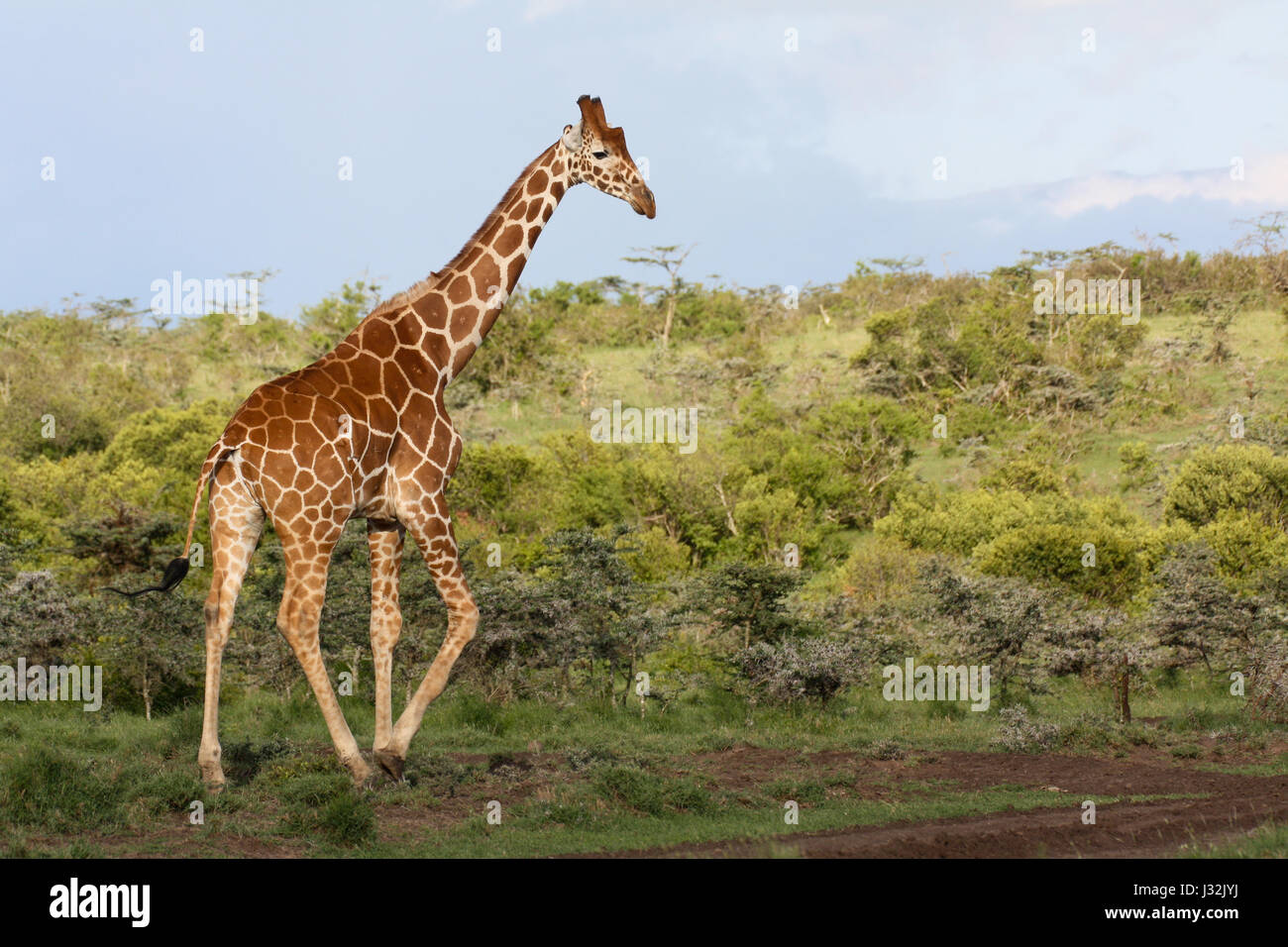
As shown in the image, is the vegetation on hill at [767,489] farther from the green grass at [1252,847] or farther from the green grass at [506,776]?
the green grass at [1252,847]

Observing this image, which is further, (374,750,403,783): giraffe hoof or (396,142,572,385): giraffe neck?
(396,142,572,385): giraffe neck

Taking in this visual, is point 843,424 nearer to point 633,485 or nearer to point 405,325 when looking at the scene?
point 633,485

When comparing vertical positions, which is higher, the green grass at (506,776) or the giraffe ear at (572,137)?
the giraffe ear at (572,137)

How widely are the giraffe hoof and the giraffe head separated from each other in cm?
444

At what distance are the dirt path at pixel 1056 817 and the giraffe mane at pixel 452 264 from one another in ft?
14.8

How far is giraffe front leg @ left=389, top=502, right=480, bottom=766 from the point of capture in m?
9.38

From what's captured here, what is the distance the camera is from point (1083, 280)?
50.2 meters

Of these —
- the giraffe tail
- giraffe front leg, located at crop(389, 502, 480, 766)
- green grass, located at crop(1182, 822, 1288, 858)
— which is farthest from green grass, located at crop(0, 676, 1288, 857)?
green grass, located at crop(1182, 822, 1288, 858)

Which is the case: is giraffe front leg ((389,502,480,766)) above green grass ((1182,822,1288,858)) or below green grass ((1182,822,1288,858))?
above

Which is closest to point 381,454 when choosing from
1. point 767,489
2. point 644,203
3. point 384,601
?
point 384,601

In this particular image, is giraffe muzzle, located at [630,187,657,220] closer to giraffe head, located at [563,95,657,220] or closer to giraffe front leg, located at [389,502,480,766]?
giraffe head, located at [563,95,657,220]

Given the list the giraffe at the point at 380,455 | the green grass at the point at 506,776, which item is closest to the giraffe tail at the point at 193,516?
the giraffe at the point at 380,455

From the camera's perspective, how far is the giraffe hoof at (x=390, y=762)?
9.39 meters

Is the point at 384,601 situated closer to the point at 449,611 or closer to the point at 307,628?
the point at 449,611
